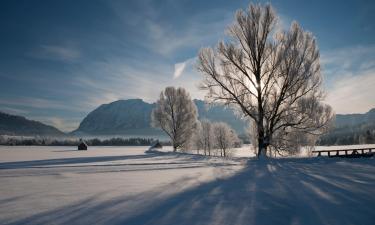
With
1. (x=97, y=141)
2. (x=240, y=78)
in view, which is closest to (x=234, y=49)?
(x=240, y=78)

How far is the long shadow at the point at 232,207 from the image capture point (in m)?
5.51

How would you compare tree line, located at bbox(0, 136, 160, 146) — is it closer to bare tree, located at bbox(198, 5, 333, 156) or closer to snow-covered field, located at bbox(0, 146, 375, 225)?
bare tree, located at bbox(198, 5, 333, 156)

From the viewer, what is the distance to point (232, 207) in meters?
6.49

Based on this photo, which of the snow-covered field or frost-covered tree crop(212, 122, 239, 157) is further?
frost-covered tree crop(212, 122, 239, 157)

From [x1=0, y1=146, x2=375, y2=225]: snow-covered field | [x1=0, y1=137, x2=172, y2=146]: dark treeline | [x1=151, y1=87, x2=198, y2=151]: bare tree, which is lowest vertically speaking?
[x1=0, y1=146, x2=375, y2=225]: snow-covered field

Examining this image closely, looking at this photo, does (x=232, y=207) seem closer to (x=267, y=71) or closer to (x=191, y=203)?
(x=191, y=203)

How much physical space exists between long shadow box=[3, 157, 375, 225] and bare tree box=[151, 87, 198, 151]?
39.3m

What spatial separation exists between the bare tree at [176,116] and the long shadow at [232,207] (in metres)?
39.3

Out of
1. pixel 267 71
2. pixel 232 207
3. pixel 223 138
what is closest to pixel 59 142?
pixel 223 138

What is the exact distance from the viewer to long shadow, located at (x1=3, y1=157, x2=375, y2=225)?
5.51m

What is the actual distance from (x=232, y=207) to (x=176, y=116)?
1670 inches

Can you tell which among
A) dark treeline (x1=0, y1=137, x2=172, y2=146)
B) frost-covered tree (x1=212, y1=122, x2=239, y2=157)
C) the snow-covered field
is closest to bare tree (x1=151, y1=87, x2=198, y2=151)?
frost-covered tree (x1=212, y1=122, x2=239, y2=157)

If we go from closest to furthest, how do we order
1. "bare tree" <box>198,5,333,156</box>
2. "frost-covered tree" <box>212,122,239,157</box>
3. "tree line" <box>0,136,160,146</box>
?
"bare tree" <box>198,5,333,156</box>
"frost-covered tree" <box>212,122,239,157</box>
"tree line" <box>0,136,160,146</box>

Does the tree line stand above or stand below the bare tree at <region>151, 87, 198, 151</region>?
below
